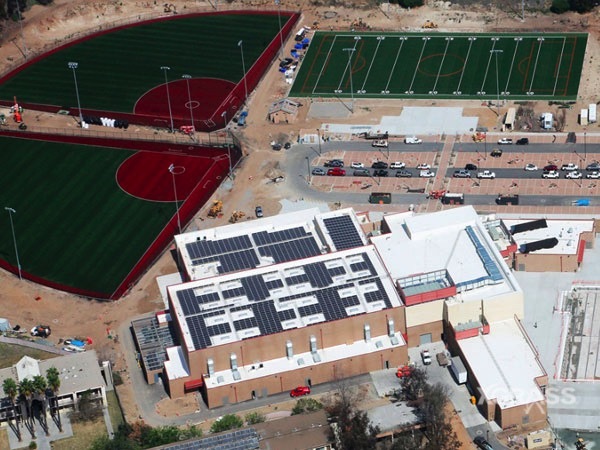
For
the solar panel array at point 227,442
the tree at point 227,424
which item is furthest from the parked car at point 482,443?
the tree at point 227,424

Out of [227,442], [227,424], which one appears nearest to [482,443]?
[227,442]

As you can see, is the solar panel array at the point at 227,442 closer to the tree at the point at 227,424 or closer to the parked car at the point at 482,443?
the tree at the point at 227,424

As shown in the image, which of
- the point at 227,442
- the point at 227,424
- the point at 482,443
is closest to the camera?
the point at 227,442

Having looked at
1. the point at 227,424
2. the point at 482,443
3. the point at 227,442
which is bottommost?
the point at 482,443

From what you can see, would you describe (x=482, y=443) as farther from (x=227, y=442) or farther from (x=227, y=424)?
(x=227, y=424)

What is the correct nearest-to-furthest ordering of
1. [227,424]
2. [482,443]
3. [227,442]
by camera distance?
[227,442]
[482,443]
[227,424]

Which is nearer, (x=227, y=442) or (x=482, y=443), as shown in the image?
(x=227, y=442)

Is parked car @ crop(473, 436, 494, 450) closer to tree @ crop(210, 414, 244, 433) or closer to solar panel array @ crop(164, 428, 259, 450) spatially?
solar panel array @ crop(164, 428, 259, 450)

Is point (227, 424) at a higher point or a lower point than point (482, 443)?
higher

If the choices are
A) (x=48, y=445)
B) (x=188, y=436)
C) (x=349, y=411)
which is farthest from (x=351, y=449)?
(x=48, y=445)
